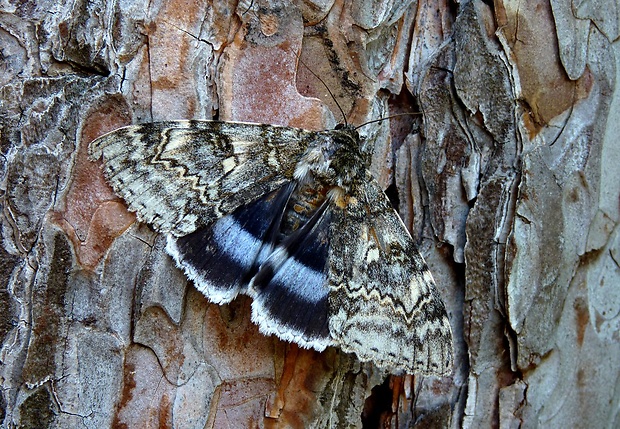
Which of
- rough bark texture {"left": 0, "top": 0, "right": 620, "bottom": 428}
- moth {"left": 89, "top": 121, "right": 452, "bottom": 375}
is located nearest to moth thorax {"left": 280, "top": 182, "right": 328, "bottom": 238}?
moth {"left": 89, "top": 121, "right": 452, "bottom": 375}

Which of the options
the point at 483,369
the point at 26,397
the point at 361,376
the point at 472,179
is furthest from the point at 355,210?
the point at 26,397

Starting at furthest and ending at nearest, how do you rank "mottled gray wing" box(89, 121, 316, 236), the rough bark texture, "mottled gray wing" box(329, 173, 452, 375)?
"mottled gray wing" box(329, 173, 452, 375), "mottled gray wing" box(89, 121, 316, 236), the rough bark texture

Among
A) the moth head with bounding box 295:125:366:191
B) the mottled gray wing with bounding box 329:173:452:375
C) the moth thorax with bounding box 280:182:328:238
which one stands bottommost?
the mottled gray wing with bounding box 329:173:452:375

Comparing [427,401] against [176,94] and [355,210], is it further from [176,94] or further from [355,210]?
[176,94]

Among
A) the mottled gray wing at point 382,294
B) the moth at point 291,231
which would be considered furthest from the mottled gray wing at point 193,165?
the mottled gray wing at point 382,294

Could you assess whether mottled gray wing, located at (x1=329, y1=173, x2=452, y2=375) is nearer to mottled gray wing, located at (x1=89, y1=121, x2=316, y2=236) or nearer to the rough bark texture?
the rough bark texture

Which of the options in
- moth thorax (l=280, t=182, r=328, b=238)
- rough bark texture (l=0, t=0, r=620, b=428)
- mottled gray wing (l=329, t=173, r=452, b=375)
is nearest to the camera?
rough bark texture (l=0, t=0, r=620, b=428)
